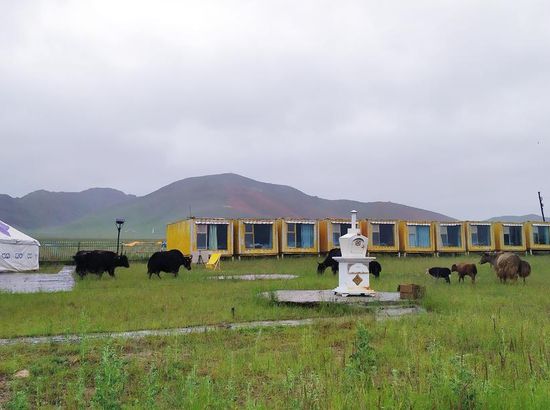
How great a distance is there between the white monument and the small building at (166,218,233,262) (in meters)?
19.6

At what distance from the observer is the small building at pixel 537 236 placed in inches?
1545

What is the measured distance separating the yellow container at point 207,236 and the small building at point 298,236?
358 centimetres

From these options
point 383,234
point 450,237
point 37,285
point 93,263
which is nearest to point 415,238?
point 383,234

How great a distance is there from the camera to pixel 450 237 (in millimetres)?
37719

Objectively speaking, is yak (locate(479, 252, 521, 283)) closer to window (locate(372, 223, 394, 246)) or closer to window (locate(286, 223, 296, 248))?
window (locate(286, 223, 296, 248))

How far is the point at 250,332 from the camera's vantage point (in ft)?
25.6

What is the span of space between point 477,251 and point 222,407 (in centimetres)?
3718

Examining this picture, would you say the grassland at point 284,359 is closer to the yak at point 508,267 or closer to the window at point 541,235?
the yak at point 508,267

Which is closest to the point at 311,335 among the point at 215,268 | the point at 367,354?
the point at 367,354

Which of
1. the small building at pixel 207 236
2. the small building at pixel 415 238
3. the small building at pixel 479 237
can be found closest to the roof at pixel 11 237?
the small building at pixel 207 236

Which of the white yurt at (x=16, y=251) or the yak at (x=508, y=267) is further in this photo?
the white yurt at (x=16, y=251)

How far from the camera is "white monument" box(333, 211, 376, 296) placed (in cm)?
1178

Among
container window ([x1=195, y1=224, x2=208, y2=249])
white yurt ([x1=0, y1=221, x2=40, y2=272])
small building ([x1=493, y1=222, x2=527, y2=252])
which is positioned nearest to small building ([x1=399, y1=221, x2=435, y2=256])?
small building ([x1=493, y1=222, x2=527, y2=252])

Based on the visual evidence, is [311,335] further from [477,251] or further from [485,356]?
[477,251]
